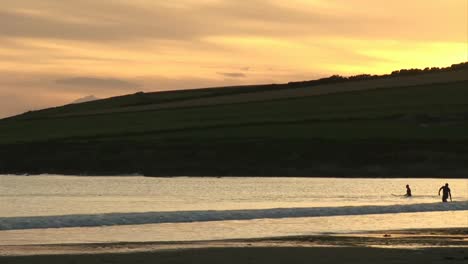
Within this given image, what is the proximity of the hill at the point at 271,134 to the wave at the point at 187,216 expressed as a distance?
3725 centimetres

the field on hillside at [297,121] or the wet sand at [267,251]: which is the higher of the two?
the field on hillside at [297,121]

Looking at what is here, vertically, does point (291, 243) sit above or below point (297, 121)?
below

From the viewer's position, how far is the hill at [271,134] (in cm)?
9669

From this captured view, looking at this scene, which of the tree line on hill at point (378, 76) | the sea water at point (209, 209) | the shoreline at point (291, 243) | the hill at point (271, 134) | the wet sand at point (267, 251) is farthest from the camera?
the tree line on hill at point (378, 76)

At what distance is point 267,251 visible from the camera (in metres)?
33.2

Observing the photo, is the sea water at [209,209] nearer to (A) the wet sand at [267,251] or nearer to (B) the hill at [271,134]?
(A) the wet sand at [267,251]

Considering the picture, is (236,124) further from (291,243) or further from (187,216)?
(291,243)

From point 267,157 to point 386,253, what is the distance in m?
67.2

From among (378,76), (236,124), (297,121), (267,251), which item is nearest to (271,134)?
(297,121)

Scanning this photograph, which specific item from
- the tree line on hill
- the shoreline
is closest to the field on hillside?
the tree line on hill

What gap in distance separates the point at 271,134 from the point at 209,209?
56.3 metres

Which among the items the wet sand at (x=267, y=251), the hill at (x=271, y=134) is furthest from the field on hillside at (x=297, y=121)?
the wet sand at (x=267, y=251)

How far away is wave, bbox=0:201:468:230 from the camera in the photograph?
44.1 metres

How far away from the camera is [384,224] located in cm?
4634
